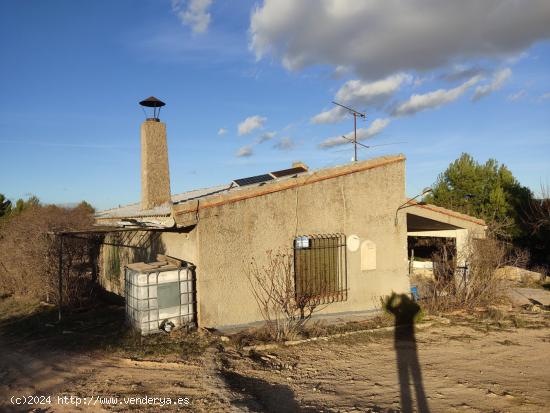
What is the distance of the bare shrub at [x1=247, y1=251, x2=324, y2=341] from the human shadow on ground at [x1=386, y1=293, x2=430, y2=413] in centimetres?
213

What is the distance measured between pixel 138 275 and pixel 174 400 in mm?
3195

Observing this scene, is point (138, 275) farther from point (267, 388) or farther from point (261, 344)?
point (267, 388)

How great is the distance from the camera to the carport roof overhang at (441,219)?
12438 mm

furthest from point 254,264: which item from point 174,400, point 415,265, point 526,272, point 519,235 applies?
point 519,235

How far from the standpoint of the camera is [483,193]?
2752 cm

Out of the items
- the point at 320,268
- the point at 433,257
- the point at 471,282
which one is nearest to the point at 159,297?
the point at 320,268

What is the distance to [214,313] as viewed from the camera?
8.55 metres

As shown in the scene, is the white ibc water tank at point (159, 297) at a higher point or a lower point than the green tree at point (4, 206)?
lower

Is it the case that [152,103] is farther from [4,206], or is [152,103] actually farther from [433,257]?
[4,206]

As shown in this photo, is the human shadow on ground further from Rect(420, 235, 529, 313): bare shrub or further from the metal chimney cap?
the metal chimney cap

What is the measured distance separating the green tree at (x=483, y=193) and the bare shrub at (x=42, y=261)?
74.9 feet

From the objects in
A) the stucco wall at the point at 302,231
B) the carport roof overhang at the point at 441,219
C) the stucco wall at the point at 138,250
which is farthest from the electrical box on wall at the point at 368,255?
the stucco wall at the point at 138,250

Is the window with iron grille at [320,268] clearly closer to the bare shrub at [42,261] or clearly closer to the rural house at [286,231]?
the rural house at [286,231]

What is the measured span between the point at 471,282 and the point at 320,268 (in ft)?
14.5
